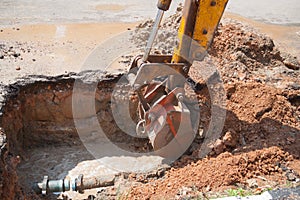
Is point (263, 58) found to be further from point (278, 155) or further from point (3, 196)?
point (3, 196)

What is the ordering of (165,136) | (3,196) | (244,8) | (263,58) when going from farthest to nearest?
(244,8)
(263,58)
(165,136)
(3,196)

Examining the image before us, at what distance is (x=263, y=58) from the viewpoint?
19.5 ft

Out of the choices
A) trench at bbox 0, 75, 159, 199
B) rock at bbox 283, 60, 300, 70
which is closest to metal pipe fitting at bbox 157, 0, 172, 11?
trench at bbox 0, 75, 159, 199

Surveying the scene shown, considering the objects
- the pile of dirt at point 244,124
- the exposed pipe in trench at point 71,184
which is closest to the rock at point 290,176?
the pile of dirt at point 244,124

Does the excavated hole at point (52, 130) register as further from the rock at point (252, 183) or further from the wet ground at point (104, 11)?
the wet ground at point (104, 11)

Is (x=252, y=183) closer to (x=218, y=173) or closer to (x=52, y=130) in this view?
(x=218, y=173)

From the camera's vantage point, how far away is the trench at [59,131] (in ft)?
16.2

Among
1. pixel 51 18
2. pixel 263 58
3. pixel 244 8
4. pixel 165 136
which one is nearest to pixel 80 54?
pixel 165 136

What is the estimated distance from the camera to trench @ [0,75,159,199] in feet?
16.2

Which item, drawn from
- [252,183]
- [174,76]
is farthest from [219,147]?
[174,76]

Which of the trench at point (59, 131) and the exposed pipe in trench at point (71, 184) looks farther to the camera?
the trench at point (59, 131)

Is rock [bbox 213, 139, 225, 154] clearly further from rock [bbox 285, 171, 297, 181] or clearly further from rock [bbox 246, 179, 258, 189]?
rock [bbox 285, 171, 297, 181]

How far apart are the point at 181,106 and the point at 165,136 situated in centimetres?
42

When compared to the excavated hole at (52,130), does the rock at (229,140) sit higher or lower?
higher
